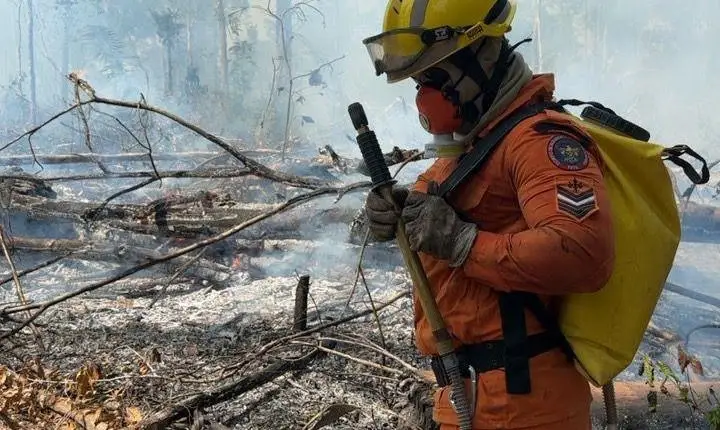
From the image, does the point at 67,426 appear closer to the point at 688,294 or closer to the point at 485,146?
the point at 485,146

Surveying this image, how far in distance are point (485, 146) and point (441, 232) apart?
27cm

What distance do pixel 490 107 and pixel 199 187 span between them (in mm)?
8198

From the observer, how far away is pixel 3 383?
3.14 metres

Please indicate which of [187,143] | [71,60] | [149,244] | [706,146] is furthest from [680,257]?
[71,60]

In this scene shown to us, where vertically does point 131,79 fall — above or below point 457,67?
above

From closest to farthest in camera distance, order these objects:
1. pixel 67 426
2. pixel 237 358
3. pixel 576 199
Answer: pixel 576 199 → pixel 67 426 → pixel 237 358

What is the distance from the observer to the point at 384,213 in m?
1.85

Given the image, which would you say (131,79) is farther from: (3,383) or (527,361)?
(527,361)

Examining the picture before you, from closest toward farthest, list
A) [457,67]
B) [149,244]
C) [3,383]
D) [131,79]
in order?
[457,67] < [3,383] < [149,244] < [131,79]

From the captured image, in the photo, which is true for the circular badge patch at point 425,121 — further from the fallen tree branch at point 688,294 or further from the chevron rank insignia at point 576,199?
the fallen tree branch at point 688,294

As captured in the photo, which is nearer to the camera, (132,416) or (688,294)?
(132,416)

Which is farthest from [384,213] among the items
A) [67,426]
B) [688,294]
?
[688,294]

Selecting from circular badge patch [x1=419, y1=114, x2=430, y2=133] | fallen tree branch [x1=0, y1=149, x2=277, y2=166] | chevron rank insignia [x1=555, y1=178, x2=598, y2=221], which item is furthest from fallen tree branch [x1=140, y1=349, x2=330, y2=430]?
fallen tree branch [x1=0, y1=149, x2=277, y2=166]

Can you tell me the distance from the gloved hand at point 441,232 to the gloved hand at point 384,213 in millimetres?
113
